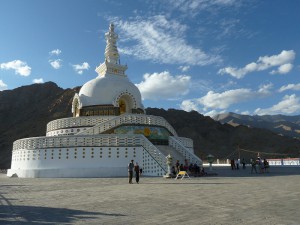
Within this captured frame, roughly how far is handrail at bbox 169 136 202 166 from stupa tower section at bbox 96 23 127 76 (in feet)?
49.5

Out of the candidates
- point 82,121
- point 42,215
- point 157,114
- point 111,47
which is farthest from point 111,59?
point 157,114

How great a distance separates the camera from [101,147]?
24.8 metres

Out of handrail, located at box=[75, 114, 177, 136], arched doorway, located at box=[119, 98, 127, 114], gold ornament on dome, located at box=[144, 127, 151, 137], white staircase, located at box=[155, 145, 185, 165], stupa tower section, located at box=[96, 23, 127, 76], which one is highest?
stupa tower section, located at box=[96, 23, 127, 76]

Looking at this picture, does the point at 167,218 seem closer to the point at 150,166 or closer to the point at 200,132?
the point at 150,166

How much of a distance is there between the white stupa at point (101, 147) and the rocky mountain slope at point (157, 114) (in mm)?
59425

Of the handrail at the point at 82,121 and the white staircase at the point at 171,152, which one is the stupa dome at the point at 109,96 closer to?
the handrail at the point at 82,121

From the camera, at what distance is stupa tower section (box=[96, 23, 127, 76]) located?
40362mm

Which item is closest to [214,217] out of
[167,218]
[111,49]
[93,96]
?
[167,218]

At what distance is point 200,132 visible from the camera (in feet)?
364

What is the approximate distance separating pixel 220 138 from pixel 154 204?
10352cm

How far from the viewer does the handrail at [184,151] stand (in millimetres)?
26094

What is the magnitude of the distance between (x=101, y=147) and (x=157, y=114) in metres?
91.1

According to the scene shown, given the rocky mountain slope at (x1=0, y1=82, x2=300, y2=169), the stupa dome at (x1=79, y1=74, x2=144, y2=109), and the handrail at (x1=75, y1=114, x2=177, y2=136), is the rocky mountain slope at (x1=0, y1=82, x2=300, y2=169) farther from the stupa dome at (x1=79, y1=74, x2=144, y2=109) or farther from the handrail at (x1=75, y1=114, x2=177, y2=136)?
the handrail at (x1=75, y1=114, x2=177, y2=136)

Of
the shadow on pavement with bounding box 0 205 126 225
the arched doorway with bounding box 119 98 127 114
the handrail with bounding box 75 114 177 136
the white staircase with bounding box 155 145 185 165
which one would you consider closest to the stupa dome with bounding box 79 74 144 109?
the arched doorway with bounding box 119 98 127 114
